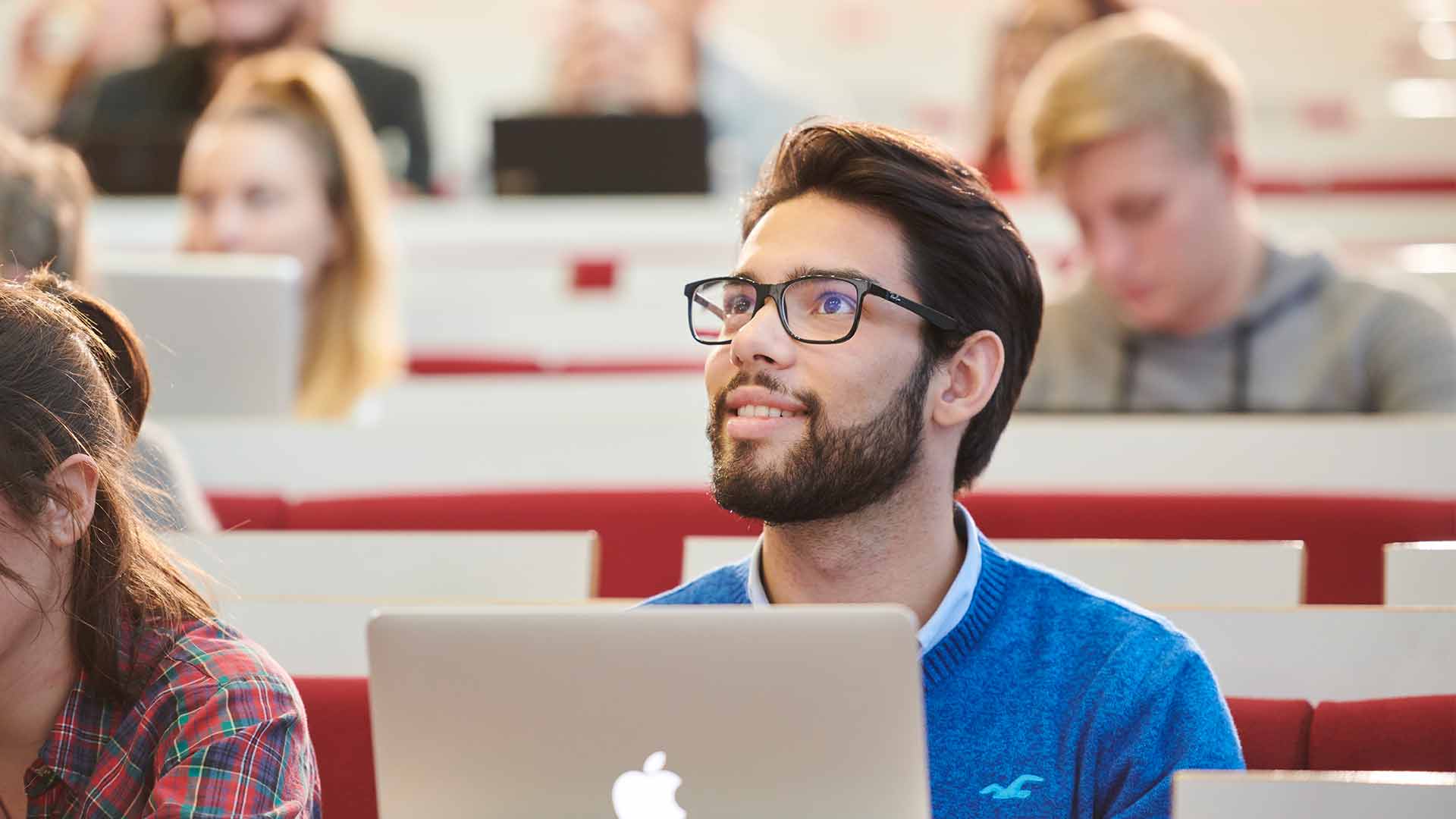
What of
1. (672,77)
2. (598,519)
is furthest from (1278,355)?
(672,77)

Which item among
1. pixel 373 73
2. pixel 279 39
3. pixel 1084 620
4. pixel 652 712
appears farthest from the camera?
pixel 373 73

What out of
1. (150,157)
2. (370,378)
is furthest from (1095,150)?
(150,157)

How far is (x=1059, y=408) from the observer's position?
2396 millimetres

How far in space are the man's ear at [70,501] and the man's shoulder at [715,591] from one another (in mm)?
385

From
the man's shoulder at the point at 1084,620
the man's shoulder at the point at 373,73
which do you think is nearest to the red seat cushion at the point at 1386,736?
the man's shoulder at the point at 1084,620

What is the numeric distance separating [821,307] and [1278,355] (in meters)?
1.22

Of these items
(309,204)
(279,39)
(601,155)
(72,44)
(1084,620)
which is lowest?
(1084,620)

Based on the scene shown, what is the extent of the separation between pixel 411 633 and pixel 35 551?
1.17ft

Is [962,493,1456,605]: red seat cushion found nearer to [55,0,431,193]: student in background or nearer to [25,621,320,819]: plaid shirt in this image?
[25,621,320,819]: plaid shirt

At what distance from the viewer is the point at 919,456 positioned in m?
1.26

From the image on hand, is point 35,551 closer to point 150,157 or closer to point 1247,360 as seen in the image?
point 1247,360

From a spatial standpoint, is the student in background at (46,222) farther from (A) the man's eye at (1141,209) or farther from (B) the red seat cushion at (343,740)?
(A) the man's eye at (1141,209)

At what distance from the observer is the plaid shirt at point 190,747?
105cm

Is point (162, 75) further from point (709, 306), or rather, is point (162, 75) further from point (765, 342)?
point (765, 342)
